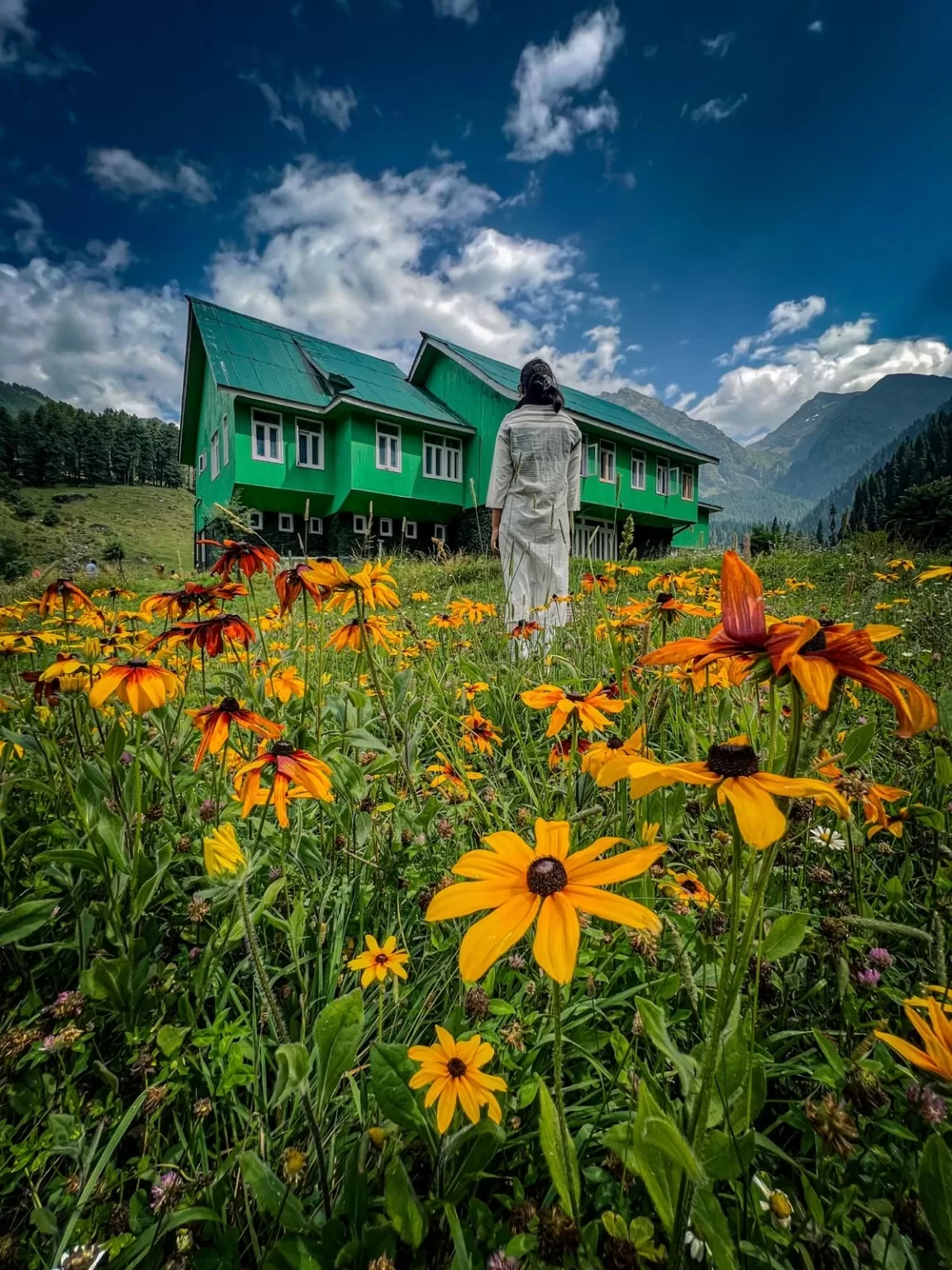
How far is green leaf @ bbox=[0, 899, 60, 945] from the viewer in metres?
0.86

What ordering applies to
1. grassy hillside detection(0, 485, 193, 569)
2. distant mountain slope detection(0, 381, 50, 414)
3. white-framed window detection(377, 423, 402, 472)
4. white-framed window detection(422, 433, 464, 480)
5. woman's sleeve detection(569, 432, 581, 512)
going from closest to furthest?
1. woman's sleeve detection(569, 432, 581, 512)
2. white-framed window detection(377, 423, 402, 472)
3. white-framed window detection(422, 433, 464, 480)
4. grassy hillside detection(0, 485, 193, 569)
5. distant mountain slope detection(0, 381, 50, 414)

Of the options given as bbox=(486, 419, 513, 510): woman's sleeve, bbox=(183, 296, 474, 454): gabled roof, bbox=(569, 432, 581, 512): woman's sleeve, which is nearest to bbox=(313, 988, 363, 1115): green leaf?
bbox=(486, 419, 513, 510): woman's sleeve

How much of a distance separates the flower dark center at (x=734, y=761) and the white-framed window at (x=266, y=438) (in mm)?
14879

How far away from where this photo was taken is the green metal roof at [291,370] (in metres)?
13.6

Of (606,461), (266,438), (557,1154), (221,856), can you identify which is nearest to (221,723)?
(221,856)

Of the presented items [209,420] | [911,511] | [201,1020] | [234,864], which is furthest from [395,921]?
[209,420]

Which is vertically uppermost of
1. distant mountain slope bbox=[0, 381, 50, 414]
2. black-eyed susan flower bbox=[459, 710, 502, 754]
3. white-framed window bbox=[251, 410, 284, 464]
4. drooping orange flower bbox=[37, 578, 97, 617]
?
distant mountain slope bbox=[0, 381, 50, 414]

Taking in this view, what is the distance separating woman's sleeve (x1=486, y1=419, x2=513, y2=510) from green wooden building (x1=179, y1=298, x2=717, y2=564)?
8.39 metres

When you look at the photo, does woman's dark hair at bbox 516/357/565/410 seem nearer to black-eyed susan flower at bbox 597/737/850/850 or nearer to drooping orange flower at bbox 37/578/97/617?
drooping orange flower at bbox 37/578/97/617

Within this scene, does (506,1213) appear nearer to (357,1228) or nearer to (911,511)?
(357,1228)

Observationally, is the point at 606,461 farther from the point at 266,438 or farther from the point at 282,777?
the point at 282,777

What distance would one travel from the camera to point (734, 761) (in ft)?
1.63

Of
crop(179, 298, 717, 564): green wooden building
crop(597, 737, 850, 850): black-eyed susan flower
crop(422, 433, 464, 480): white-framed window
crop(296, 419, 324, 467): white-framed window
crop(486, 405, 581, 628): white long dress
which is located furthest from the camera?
crop(422, 433, 464, 480): white-framed window

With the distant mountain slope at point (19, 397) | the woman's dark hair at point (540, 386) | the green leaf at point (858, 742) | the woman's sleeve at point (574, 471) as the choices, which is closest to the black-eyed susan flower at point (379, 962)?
the green leaf at point (858, 742)
